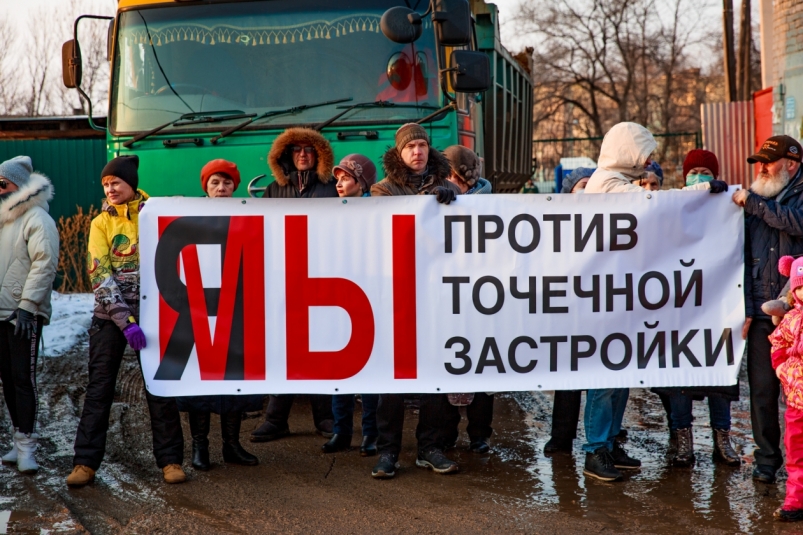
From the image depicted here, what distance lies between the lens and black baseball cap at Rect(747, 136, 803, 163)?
5.00 metres

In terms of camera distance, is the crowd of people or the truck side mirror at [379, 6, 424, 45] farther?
the truck side mirror at [379, 6, 424, 45]

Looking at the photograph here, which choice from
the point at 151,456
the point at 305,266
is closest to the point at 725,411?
the point at 305,266

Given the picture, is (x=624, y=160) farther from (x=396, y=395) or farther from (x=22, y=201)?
(x=22, y=201)

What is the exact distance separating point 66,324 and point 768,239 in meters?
7.74

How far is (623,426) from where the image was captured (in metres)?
6.51

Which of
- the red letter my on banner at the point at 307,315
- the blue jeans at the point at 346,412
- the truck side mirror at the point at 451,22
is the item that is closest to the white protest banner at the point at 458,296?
the red letter my on banner at the point at 307,315

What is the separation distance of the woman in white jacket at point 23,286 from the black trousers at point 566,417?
323 cm

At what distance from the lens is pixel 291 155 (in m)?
6.26

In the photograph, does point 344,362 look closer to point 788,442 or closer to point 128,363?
point 788,442

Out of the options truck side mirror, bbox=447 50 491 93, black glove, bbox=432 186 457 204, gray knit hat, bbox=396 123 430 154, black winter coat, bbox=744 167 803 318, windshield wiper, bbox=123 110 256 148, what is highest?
truck side mirror, bbox=447 50 491 93

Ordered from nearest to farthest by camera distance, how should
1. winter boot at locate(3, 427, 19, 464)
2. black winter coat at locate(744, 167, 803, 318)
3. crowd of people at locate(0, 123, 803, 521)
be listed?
black winter coat at locate(744, 167, 803, 318)
crowd of people at locate(0, 123, 803, 521)
winter boot at locate(3, 427, 19, 464)

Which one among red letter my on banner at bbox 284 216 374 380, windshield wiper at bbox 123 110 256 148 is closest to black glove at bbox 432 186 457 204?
red letter my on banner at bbox 284 216 374 380

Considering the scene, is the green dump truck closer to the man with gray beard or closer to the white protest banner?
the white protest banner

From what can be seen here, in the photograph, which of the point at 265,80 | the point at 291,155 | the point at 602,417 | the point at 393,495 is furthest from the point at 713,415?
the point at 265,80
